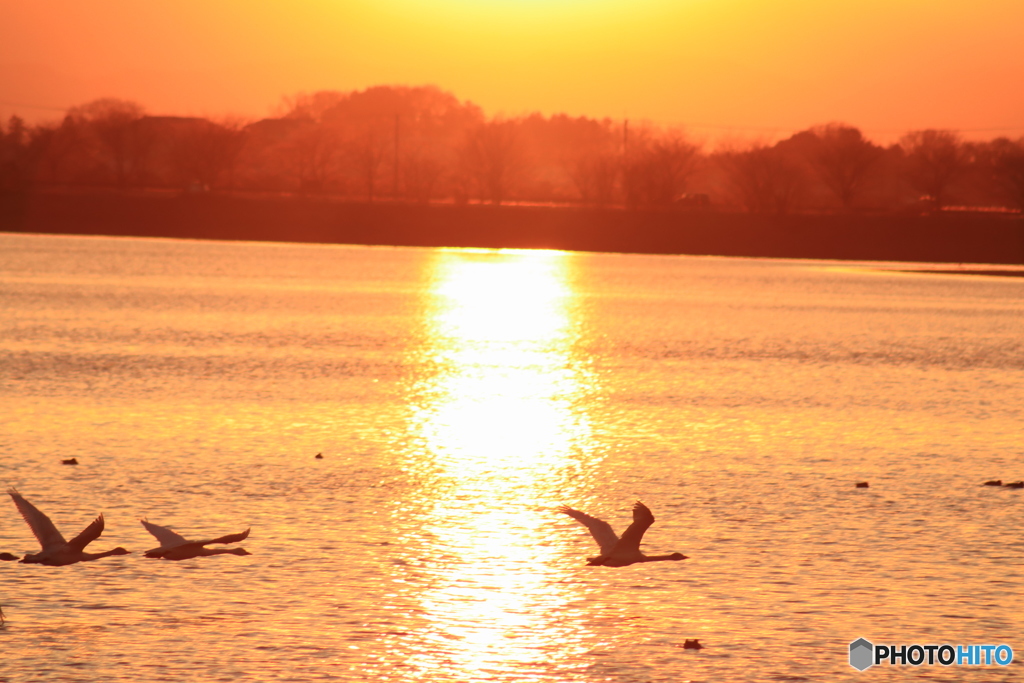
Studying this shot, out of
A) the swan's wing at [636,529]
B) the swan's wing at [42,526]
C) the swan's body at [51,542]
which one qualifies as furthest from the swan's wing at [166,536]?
the swan's wing at [636,529]

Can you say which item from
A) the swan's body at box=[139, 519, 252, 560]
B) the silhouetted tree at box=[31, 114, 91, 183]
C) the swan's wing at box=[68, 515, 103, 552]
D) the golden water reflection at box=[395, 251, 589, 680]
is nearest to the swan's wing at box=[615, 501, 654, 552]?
the golden water reflection at box=[395, 251, 589, 680]

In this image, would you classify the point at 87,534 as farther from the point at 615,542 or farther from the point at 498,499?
the point at 498,499

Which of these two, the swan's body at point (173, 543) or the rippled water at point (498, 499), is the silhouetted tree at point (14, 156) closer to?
the rippled water at point (498, 499)

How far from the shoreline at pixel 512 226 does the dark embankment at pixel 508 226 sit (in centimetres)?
10

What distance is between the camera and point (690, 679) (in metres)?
12.3

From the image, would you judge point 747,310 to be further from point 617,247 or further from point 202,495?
point 617,247

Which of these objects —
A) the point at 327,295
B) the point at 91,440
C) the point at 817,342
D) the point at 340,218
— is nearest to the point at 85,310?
the point at 327,295

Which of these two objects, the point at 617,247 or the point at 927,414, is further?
the point at 617,247

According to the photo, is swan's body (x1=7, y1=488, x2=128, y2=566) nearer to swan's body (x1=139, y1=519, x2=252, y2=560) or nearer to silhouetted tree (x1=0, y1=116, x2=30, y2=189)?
swan's body (x1=139, y1=519, x2=252, y2=560)

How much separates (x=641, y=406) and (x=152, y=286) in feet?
167

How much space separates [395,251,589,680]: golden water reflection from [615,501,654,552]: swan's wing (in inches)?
38.7

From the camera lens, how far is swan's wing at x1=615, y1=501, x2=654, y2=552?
1326 cm

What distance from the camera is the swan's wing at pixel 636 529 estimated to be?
13.3 metres

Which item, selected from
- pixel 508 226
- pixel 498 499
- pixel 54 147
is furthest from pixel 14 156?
pixel 498 499
